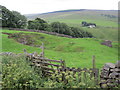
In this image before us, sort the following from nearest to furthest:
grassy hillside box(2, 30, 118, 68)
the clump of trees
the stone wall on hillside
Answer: the stone wall on hillside → grassy hillside box(2, 30, 118, 68) → the clump of trees

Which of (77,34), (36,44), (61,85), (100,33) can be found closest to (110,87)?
(61,85)

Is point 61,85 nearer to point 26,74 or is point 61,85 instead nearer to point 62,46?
point 26,74

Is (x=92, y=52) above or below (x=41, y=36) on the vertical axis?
below

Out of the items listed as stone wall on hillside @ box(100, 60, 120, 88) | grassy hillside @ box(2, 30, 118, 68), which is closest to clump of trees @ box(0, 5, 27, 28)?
grassy hillside @ box(2, 30, 118, 68)

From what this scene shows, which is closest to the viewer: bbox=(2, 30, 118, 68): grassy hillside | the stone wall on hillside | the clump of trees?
the stone wall on hillside

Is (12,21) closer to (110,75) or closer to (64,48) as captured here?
(64,48)

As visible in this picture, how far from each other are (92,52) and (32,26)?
34635mm

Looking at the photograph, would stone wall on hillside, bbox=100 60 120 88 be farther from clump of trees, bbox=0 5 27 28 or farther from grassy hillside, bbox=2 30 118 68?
clump of trees, bbox=0 5 27 28

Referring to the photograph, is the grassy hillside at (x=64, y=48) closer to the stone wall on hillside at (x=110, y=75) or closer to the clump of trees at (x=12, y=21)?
the stone wall on hillside at (x=110, y=75)

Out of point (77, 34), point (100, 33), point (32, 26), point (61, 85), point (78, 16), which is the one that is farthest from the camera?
point (78, 16)

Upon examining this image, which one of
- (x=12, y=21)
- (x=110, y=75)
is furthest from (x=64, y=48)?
(x=12, y=21)

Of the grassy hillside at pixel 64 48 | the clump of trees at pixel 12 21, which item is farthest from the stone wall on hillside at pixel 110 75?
the clump of trees at pixel 12 21

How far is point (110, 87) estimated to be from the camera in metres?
7.94

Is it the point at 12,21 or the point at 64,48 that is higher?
the point at 12,21
